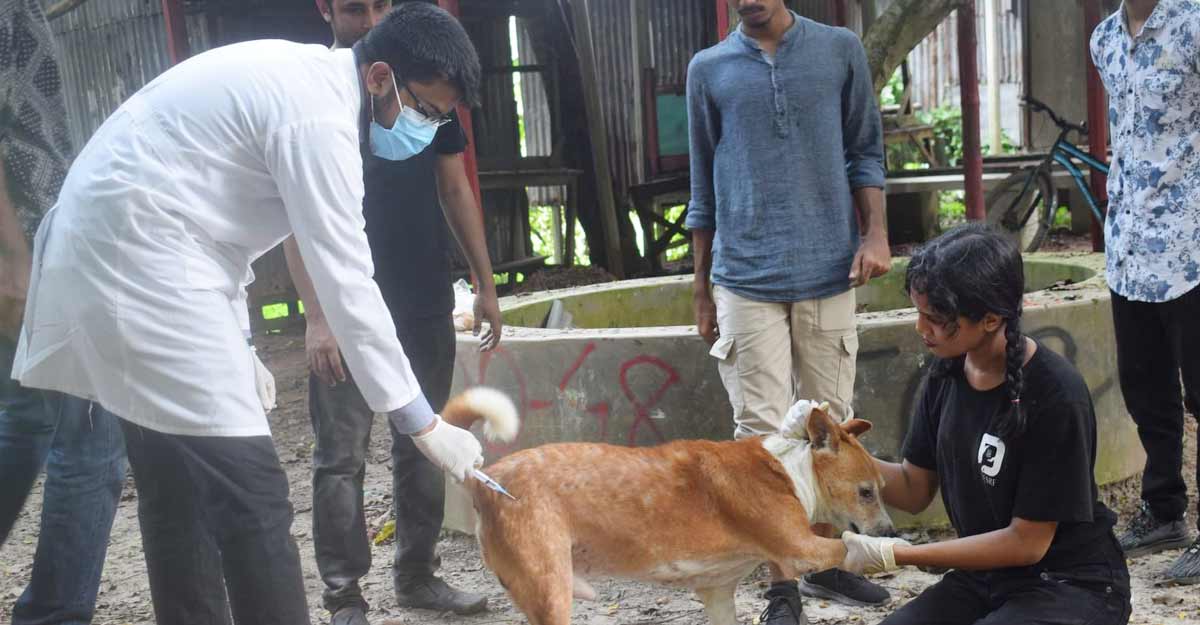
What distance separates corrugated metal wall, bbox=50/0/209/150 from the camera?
11.1 meters

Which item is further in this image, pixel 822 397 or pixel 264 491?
pixel 822 397

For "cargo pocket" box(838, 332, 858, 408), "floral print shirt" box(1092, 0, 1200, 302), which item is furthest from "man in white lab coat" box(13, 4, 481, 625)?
"floral print shirt" box(1092, 0, 1200, 302)

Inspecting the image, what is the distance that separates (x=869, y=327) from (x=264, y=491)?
2826mm

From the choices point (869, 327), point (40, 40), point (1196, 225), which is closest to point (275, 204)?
point (40, 40)

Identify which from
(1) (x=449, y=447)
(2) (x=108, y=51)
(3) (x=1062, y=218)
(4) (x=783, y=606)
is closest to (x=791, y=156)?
(4) (x=783, y=606)

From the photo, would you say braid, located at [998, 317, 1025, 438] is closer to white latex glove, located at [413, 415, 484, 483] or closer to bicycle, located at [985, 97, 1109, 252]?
white latex glove, located at [413, 415, 484, 483]

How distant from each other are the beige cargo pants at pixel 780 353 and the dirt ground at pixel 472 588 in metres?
0.71

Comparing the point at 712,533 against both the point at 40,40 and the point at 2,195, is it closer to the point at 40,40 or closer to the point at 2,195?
the point at 2,195

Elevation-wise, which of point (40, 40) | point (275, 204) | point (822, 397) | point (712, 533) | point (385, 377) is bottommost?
point (712, 533)

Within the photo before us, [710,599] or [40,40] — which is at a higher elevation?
[40,40]

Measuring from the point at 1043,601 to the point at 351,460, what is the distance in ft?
7.78

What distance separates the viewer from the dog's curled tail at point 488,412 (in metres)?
3.68

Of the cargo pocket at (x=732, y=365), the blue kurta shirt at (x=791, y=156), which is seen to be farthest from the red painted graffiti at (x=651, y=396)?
the blue kurta shirt at (x=791, y=156)

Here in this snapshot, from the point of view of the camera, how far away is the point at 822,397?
4383 millimetres
